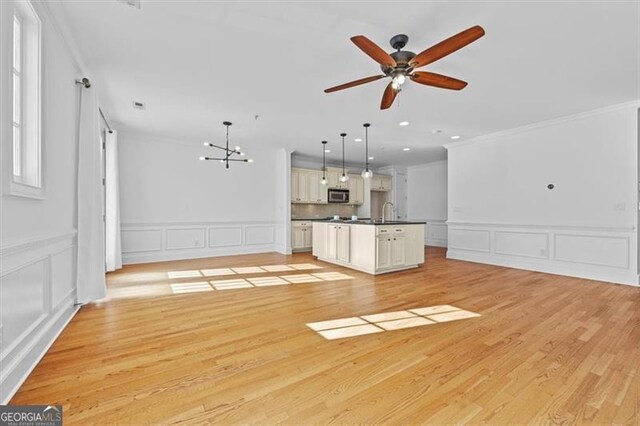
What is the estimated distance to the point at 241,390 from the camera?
1.76 m

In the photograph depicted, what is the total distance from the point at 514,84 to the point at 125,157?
23.6ft

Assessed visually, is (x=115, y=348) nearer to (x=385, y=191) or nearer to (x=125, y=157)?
(x=125, y=157)

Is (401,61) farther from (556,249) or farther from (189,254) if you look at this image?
(189,254)

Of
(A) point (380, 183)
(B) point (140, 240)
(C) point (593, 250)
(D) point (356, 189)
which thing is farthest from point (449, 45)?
(A) point (380, 183)

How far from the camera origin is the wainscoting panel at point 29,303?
66.3 inches

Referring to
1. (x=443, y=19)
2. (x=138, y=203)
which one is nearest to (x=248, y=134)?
(x=138, y=203)

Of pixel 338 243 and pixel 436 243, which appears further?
pixel 436 243

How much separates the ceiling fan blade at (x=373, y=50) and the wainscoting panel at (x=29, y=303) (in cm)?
265

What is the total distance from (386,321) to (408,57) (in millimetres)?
2564

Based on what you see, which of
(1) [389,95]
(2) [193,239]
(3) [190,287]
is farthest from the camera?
(2) [193,239]

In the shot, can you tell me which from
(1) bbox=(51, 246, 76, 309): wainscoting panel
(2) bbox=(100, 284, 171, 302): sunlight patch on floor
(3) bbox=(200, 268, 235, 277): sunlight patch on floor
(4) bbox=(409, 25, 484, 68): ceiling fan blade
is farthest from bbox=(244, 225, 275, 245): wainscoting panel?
(4) bbox=(409, 25, 484, 68): ceiling fan blade

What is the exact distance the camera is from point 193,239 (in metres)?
6.77

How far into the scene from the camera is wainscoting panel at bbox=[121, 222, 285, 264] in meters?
6.11

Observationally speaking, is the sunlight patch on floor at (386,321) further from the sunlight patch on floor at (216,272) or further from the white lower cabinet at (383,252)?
the sunlight patch on floor at (216,272)
